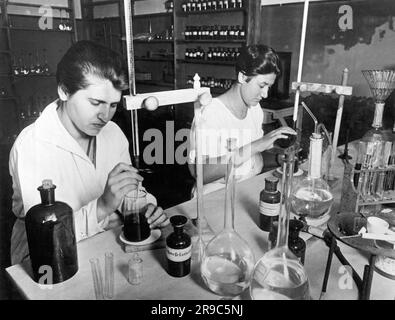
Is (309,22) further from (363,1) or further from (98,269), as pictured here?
(98,269)

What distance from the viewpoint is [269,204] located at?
107 centimetres

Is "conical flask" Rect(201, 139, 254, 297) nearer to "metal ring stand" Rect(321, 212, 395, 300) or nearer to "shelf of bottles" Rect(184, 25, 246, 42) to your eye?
"metal ring stand" Rect(321, 212, 395, 300)

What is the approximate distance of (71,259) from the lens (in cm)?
87

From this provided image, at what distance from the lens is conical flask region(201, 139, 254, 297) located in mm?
790

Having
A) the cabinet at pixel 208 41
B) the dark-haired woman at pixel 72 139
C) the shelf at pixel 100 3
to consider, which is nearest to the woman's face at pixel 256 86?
the dark-haired woman at pixel 72 139

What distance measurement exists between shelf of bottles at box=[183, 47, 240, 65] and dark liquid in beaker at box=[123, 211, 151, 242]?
349cm

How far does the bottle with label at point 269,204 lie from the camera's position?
1073 mm

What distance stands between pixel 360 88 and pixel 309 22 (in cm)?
87

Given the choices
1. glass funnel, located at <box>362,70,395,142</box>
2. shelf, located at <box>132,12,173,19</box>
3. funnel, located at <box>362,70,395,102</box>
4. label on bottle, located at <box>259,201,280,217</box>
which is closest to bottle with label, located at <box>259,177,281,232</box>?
label on bottle, located at <box>259,201,280,217</box>

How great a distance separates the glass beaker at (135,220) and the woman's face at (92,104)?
19.9 inches

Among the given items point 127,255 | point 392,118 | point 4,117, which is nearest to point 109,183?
point 127,255

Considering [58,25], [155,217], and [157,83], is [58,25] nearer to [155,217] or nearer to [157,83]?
[157,83]

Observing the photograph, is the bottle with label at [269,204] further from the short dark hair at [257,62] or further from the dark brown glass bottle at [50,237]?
the short dark hair at [257,62]

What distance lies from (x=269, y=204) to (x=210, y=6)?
3871 millimetres
